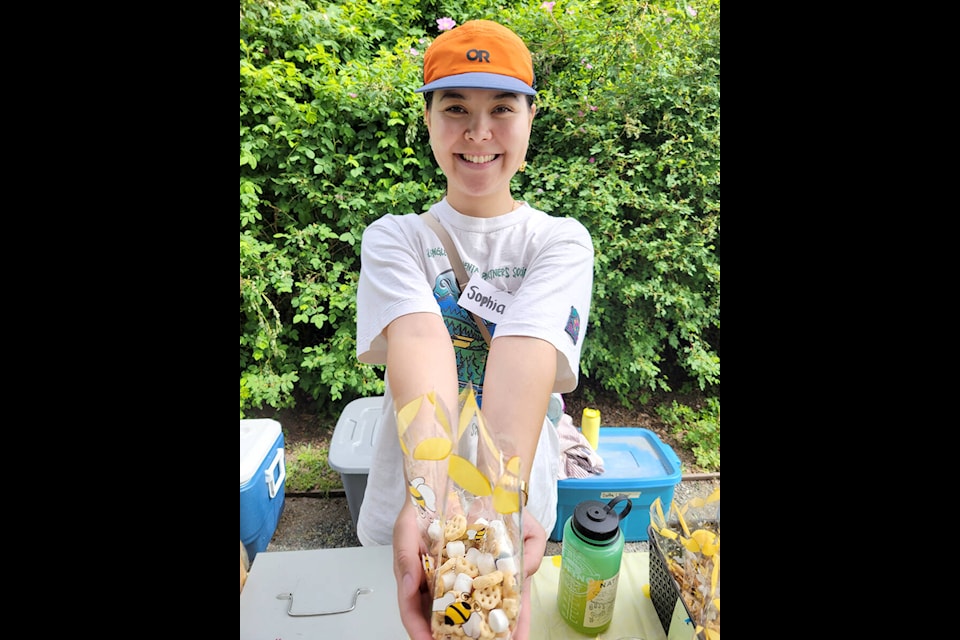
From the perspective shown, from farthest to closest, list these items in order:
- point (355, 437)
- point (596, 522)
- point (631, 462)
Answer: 1. point (631, 462)
2. point (355, 437)
3. point (596, 522)

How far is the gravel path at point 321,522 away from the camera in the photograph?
870 millimetres

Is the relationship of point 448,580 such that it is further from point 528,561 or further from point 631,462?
point 631,462

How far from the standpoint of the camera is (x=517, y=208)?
66 cm

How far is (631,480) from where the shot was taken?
3.19 feet

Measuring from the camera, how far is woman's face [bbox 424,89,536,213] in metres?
0.56

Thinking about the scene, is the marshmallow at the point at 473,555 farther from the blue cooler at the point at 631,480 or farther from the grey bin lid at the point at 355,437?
the blue cooler at the point at 631,480

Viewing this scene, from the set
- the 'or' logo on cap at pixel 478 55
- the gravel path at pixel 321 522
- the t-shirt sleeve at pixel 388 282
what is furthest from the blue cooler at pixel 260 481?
the 'or' logo on cap at pixel 478 55

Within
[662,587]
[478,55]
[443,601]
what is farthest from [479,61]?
[662,587]

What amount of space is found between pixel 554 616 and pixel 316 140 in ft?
2.61

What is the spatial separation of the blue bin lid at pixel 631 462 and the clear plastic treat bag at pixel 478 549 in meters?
0.54

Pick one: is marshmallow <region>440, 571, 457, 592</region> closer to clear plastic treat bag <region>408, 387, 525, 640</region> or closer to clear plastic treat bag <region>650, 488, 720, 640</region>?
clear plastic treat bag <region>408, 387, 525, 640</region>

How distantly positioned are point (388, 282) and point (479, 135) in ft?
0.68

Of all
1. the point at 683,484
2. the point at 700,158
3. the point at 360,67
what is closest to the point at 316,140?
the point at 360,67
